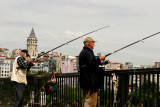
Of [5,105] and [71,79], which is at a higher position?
[71,79]

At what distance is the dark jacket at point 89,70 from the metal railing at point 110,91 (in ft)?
1.70

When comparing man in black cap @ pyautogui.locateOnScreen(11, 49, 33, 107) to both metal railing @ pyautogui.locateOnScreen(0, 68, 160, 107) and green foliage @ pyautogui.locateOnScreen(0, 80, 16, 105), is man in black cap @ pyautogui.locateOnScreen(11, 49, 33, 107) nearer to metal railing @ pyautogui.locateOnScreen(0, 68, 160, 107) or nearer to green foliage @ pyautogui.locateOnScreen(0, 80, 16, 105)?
metal railing @ pyautogui.locateOnScreen(0, 68, 160, 107)

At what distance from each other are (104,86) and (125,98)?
1.81ft

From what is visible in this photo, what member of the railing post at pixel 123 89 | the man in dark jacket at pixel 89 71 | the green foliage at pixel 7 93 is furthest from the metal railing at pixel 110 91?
the green foliage at pixel 7 93

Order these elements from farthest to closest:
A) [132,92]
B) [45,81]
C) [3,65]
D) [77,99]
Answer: [3,65] < [45,81] < [77,99] < [132,92]

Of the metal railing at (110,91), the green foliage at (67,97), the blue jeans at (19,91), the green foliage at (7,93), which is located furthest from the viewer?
the green foliage at (7,93)

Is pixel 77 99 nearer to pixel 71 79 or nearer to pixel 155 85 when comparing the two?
pixel 71 79

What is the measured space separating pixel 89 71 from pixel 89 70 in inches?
0.6

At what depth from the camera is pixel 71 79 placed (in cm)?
648

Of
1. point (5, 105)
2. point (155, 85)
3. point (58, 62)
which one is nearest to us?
point (155, 85)

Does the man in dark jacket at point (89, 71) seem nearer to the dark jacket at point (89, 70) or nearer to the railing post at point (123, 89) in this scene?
the dark jacket at point (89, 70)

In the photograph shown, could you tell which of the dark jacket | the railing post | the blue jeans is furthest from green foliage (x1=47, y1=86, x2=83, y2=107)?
the dark jacket

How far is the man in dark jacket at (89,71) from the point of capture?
4.90 meters

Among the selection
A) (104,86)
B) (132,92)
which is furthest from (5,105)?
(132,92)
